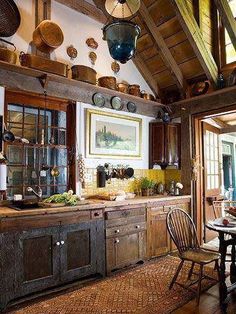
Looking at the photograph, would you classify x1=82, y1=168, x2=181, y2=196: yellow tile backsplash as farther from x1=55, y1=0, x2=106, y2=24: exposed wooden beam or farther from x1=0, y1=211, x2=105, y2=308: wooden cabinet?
x1=55, y1=0, x2=106, y2=24: exposed wooden beam

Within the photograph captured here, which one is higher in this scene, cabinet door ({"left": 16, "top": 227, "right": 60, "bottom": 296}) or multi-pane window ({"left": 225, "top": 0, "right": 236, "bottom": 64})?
multi-pane window ({"left": 225, "top": 0, "right": 236, "bottom": 64})

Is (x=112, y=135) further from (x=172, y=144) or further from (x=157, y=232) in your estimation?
(x=157, y=232)

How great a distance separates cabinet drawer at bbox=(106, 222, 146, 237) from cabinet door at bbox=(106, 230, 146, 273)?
2.1 inches

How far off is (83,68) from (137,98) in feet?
3.64

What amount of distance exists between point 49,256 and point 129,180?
203 centimetres

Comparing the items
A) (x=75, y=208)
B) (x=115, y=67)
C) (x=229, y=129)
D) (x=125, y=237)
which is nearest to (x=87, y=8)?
(x=115, y=67)

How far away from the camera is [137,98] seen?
4.42 meters

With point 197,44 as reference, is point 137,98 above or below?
below

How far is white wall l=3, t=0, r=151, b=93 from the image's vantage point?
11.3 ft

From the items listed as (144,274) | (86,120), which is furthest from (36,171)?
(144,274)

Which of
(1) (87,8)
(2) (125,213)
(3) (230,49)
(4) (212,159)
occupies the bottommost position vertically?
(2) (125,213)

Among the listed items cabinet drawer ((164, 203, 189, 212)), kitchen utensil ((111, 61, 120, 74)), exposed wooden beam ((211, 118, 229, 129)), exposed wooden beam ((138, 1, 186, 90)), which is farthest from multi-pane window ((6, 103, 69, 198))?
exposed wooden beam ((211, 118, 229, 129))

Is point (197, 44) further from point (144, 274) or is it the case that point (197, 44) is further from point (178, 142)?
point (144, 274)

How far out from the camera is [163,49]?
440cm
